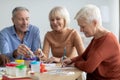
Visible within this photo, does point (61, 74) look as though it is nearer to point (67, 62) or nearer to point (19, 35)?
point (67, 62)

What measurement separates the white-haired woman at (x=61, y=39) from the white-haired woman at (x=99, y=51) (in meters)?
0.59

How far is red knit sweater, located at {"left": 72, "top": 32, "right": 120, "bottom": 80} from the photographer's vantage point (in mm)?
1772

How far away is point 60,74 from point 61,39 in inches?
36.4

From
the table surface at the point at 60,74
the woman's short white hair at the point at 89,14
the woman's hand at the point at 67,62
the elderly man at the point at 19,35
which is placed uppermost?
the woman's short white hair at the point at 89,14

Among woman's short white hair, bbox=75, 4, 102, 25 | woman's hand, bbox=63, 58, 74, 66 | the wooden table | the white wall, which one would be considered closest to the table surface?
the wooden table

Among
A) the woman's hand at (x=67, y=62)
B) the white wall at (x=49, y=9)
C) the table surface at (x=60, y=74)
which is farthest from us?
the white wall at (x=49, y=9)

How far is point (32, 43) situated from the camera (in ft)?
8.54

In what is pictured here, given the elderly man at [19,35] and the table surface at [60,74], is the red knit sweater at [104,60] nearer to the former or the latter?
the table surface at [60,74]

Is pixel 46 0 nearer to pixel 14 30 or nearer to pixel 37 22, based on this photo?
pixel 37 22

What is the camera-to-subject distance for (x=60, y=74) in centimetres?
166

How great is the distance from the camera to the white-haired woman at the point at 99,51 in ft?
5.84

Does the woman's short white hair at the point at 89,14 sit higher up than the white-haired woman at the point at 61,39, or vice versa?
the woman's short white hair at the point at 89,14

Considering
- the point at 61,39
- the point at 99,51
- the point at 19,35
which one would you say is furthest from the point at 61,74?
the point at 19,35

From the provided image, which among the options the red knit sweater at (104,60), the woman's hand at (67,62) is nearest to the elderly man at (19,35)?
the woman's hand at (67,62)
